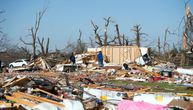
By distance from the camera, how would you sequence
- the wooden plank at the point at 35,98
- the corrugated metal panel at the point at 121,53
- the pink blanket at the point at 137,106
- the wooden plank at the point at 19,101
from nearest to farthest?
1. the pink blanket at the point at 137,106
2. the wooden plank at the point at 19,101
3. the wooden plank at the point at 35,98
4. the corrugated metal panel at the point at 121,53

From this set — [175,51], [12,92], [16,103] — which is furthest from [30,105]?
[175,51]

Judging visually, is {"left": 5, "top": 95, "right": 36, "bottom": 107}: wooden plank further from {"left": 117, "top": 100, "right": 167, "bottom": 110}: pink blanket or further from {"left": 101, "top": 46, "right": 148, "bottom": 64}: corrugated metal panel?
{"left": 101, "top": 46, "right": 148, "bottom": 64}: corrugated metal panel

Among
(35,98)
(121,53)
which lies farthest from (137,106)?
(121,53)

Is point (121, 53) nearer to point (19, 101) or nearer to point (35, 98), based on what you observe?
point (35, 98)

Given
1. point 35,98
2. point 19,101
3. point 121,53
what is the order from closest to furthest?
→ point 19,101 < point 35,98 < point 121,53

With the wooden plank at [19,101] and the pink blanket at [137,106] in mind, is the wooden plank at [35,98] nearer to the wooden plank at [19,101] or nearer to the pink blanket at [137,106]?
the wooden plank at [19,101]

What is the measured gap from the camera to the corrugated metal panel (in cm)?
4541

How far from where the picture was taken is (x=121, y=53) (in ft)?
151

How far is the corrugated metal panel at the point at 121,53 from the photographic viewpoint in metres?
45.4

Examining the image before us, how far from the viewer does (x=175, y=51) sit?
52.4 metres

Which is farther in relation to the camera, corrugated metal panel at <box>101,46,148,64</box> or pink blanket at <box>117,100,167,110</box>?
corrugated metal panel at <box>101,46,148,64</box>

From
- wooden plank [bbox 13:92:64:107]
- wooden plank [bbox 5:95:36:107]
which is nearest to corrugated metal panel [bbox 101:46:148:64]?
wooden plank [bbox 13:92:64:107]

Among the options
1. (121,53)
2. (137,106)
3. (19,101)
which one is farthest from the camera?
(121,53)

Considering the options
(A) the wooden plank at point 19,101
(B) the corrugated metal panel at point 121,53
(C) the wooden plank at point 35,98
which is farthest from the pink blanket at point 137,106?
(B) the corrugated metal panel at point 121,53
